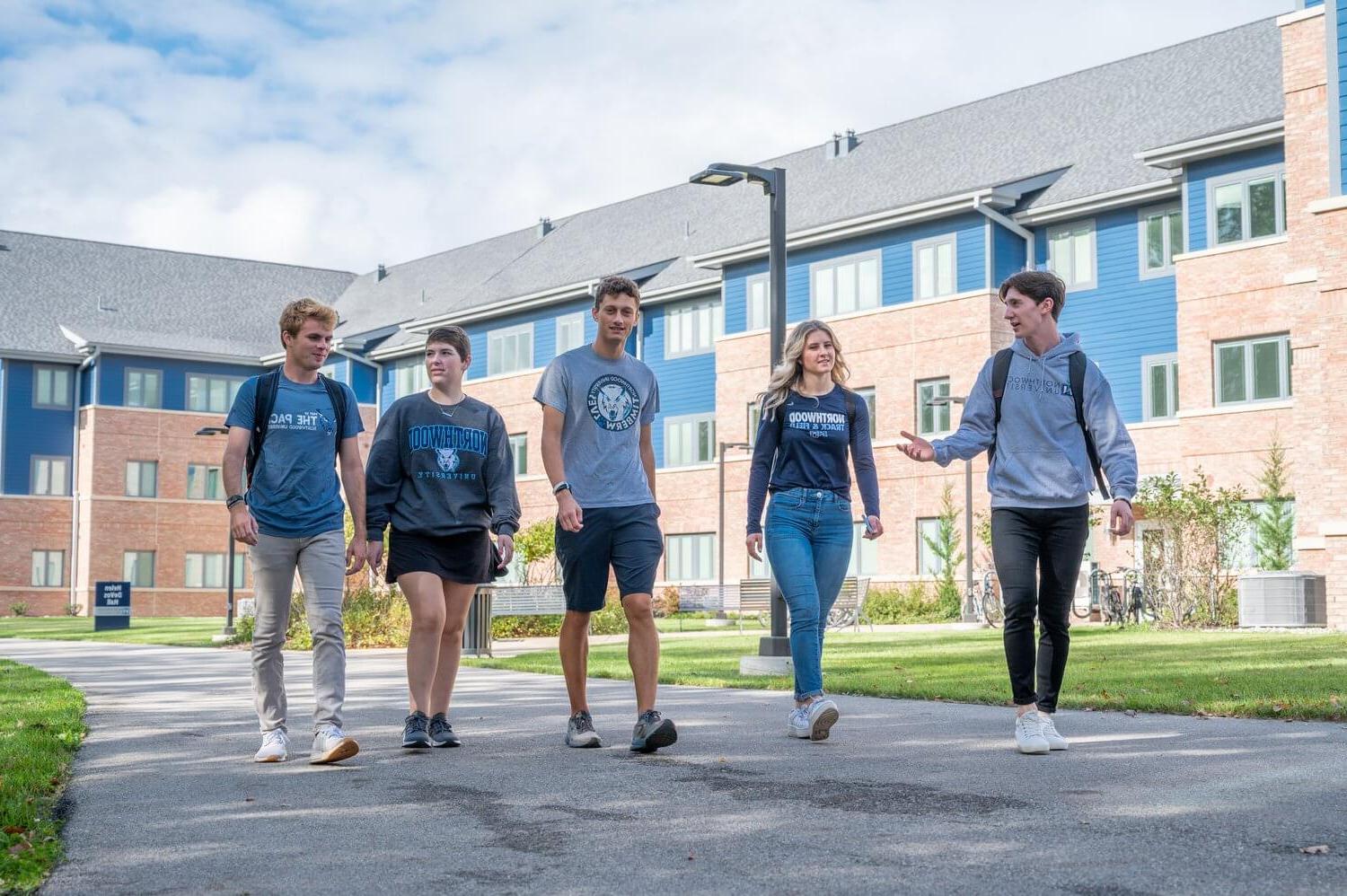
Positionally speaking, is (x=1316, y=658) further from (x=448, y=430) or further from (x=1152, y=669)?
(x=448, y=430)

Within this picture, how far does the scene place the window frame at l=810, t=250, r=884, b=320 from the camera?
1415 inches

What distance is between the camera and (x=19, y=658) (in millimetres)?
19672

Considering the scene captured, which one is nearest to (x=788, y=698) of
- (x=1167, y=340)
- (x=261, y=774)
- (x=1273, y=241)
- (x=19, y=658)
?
(x=261, y=774)

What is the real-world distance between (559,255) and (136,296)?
17990mm

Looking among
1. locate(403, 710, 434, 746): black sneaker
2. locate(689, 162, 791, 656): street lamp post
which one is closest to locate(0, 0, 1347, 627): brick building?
locate(689, 162, 791, 656): street lamp post

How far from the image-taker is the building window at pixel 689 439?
42188mm

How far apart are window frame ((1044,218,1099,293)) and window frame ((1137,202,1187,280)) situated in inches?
38.6

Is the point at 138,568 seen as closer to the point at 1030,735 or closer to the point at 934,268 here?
the point at 934,268

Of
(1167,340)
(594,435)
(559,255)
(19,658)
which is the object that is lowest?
(19,658)

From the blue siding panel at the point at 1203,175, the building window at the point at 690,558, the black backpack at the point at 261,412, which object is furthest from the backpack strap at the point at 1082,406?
the building window at the point at 690,558

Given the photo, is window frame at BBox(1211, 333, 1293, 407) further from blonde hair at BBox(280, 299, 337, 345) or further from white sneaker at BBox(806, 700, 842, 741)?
blonde hair at BBox(280, 299, 337, 345)

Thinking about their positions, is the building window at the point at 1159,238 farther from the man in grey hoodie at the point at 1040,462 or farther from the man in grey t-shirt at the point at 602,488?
the man in grey t-shirt at the point at 602,488

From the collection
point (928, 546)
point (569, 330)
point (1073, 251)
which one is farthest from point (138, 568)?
point (1073, 251)

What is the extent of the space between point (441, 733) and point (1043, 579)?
2948 millimetres
